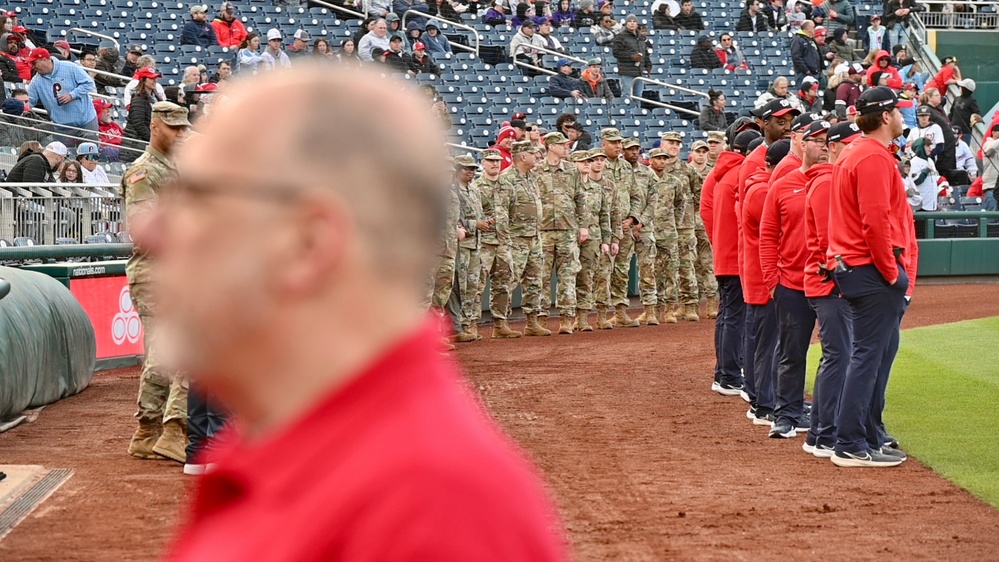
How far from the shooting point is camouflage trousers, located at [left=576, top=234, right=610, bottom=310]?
1670cm

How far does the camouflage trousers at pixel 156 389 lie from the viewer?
7727mm

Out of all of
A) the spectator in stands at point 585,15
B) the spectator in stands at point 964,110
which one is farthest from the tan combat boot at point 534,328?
the spectator in stands at point 964,110

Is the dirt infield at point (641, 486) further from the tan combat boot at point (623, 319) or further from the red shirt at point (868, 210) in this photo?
the tan combat boot at point (623, 319)

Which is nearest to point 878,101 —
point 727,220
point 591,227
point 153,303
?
point 727,220

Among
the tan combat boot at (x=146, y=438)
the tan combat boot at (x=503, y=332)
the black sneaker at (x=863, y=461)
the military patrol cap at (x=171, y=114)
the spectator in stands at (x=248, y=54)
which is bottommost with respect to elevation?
the tan combat boot at (x=503, y=332)

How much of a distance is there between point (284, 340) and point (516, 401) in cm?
912

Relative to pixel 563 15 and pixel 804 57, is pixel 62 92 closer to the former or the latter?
pixel 563 15

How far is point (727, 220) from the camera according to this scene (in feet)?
34.5

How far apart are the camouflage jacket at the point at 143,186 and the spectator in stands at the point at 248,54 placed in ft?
41.1

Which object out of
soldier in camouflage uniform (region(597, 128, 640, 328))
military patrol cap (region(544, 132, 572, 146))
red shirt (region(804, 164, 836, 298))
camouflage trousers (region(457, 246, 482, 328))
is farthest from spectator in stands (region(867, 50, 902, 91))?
red shirt (region(804, 164, 836, 298))

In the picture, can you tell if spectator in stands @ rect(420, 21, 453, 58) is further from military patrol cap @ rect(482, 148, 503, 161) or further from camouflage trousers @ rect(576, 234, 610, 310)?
camouflage trousers @ rect(576, 234, 610, 310)

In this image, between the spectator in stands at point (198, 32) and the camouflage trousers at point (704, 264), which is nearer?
the camouflage trousers at point (704, 264)

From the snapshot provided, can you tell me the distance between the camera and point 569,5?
27125 millimetres

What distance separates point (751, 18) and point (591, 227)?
1341 cm
